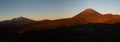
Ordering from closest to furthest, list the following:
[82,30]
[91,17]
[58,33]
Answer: [58,33], [82,30], [91,17]

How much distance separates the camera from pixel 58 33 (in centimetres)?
5344

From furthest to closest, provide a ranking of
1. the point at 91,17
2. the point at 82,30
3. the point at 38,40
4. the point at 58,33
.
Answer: the point at 91,17 < the point at 82,30 < the point at 58,33 < the point at 38,40

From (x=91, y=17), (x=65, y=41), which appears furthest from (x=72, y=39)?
(x=91, y=17)

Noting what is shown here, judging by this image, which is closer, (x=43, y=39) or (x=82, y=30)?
(x=43, y=39)

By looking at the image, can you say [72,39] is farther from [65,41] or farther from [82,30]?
[82,30]

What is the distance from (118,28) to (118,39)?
10860 millimetres

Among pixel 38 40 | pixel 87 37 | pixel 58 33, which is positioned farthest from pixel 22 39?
pixel 87 37

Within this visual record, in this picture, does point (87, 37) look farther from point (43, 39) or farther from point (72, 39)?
point (43, 39)

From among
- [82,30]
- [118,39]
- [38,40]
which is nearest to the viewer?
[118,39]

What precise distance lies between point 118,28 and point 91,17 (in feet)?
126

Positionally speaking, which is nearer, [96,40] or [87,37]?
[96,40]

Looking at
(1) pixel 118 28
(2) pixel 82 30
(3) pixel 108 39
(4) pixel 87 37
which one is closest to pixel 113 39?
(3) pixel 108 39

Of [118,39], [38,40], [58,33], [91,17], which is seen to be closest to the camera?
[118,39]

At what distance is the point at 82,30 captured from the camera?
5881 cm
